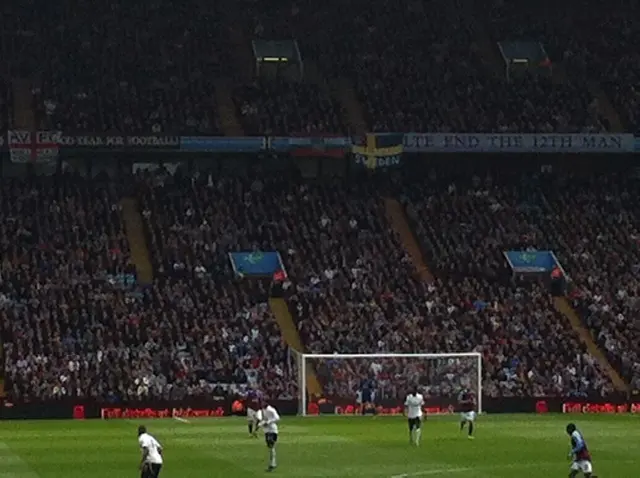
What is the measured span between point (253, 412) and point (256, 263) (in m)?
22.2

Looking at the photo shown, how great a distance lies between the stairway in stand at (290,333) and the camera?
6088cm

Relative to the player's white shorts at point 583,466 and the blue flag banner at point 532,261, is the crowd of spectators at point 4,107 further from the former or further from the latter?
the player's white shorts at point 583,466

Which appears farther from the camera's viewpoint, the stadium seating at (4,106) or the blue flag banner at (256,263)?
the stadium seating at (4,106)

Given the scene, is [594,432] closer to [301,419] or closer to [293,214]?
[301,419]

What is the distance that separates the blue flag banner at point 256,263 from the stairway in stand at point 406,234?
6.13m

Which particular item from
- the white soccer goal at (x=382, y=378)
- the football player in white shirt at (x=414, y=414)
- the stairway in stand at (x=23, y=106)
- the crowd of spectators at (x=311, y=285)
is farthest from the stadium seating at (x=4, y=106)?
the football player in white shirt at (x=414, y=414)

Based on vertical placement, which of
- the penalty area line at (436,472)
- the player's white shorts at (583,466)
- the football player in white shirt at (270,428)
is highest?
the football player in white shirt at (270,428)

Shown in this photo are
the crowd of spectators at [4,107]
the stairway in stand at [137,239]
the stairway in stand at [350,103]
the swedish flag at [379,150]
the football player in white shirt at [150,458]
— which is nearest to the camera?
the football player in white shirt at [150,458]

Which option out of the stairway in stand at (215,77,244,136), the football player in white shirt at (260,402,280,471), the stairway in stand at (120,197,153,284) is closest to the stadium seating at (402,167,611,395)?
the stairway in stand at (215,77,244,136)

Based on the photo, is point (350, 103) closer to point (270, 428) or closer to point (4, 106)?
point (4, 106)

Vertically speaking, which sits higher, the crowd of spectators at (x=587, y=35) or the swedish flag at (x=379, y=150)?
the crowd of spectators at (x=587, y=35)

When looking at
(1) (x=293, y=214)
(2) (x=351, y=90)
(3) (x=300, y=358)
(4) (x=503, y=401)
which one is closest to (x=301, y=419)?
(3) (x=300, y=358)

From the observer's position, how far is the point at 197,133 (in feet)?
250

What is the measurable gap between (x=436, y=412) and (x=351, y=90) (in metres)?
25.7
